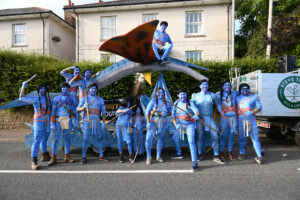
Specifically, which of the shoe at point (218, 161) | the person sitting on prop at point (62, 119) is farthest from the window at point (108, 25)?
the shoe at point (218, 161)

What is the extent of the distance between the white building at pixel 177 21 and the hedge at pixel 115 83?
14.0ft

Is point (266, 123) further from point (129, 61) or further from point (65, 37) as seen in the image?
point (65, 37)

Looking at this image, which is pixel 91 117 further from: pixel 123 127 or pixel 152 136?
pixel 152 136

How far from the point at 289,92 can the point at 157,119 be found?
14.0ft

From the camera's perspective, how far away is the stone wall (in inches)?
371

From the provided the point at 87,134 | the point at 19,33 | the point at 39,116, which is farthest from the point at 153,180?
the point at 19,33

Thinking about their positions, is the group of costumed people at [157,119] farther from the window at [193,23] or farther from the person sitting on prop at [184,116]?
the window at [193,23]

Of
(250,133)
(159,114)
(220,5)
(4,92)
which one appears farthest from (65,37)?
(250,133)

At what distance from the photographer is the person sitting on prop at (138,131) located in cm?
498

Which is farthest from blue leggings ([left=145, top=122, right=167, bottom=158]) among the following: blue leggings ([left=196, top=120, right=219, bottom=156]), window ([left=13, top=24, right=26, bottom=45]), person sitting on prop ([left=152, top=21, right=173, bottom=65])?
window ([left=13, top=24, right=26, bottom=45])

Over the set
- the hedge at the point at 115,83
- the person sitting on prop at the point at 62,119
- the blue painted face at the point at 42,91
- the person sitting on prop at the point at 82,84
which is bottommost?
the person sitting on prop at the point at 62,119

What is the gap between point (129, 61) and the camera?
19.0ft

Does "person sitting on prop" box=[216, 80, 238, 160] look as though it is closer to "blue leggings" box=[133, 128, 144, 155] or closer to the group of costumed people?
the group of costumed people

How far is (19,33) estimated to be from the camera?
15.4m
